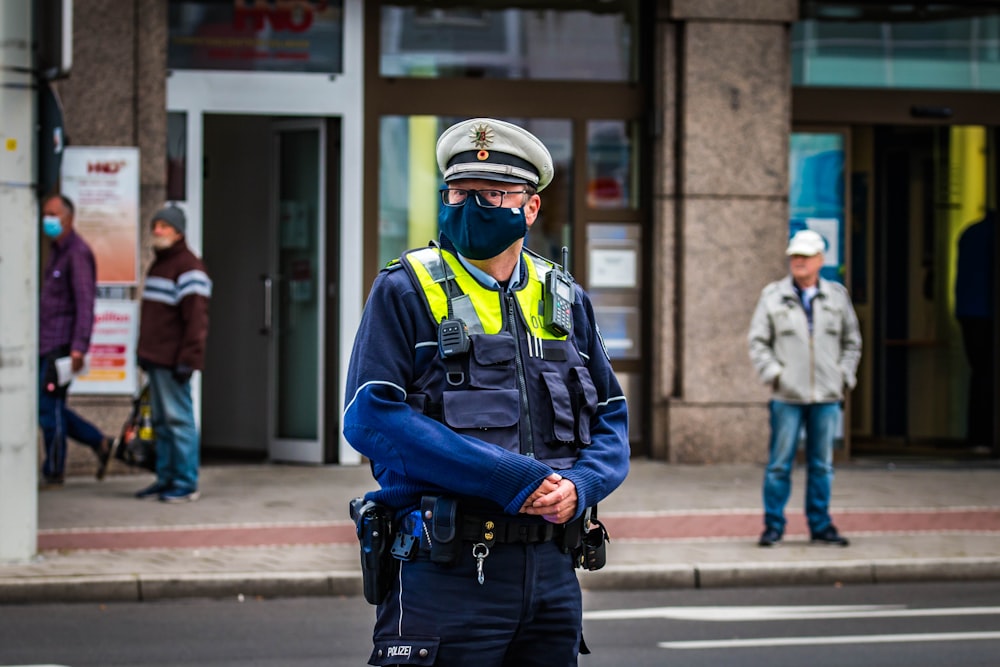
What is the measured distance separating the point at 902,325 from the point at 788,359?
6.88 m

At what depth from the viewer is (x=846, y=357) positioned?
9625 millimetres

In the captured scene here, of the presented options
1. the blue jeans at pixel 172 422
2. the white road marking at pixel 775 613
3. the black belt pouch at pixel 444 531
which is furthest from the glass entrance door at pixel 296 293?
the black belt pouch at pixel 444 531

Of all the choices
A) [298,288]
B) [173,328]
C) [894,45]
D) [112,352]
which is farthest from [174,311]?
[894,45]

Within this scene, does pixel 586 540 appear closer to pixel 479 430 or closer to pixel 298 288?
pixel 479 430

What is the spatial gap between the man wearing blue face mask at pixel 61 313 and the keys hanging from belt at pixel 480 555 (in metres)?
8.08

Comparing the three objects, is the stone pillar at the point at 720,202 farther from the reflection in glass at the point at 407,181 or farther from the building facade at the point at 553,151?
the reflection in glass at the point at 407,181

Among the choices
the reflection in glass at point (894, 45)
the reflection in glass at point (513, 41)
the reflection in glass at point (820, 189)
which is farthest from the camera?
the reflection in glass at point (820, 189)

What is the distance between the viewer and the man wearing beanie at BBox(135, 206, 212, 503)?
35.4ft

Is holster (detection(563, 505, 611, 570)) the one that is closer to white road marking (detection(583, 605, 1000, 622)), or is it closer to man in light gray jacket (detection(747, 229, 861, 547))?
white road marking (detection(583, 605, 1000, 622))

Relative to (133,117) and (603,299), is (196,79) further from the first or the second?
(603,299)

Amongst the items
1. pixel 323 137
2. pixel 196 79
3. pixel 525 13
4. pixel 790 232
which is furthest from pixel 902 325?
pixel 196 79

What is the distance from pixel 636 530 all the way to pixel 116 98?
18.0 ft

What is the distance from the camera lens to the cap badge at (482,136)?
3664 mm

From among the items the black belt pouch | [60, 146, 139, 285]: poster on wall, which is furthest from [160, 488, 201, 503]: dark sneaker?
the black belt pouch
